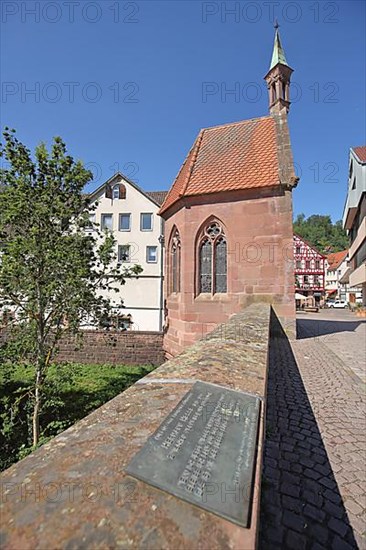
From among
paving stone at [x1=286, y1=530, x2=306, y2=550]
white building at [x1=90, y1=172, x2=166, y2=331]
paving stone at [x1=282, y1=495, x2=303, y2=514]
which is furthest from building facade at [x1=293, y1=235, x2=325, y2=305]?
paving stone at [x1=286, y1=530, x2=306, y2=550]

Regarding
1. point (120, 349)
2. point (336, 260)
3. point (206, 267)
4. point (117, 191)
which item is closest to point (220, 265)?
point (206, 267)

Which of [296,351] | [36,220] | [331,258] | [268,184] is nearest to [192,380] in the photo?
[36,220]

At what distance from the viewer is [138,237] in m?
24.9

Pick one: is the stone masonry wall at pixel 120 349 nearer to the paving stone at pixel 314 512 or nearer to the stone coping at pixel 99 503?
the paving stone at pixel 314 512

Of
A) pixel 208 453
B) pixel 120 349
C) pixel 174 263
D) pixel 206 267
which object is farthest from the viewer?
pixel 120 349

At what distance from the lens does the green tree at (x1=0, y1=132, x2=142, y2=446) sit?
21.5ft

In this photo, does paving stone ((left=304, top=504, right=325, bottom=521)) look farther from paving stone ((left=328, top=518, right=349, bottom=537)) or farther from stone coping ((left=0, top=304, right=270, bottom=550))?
stone coping ((left=0, top=304, right=270, bottom=550))

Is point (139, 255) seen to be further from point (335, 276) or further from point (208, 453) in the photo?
point (335, 276)

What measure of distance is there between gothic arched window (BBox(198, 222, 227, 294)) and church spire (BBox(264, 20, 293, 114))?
22.3ft

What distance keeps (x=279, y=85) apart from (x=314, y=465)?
49.5 ft

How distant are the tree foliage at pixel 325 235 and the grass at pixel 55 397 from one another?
8790 cm

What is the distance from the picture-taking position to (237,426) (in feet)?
5.11

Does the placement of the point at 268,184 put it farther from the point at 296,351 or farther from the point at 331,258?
the point at 331,258

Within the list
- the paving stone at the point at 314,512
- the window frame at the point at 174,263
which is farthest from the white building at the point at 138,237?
the paving stone at the point at 314,512
